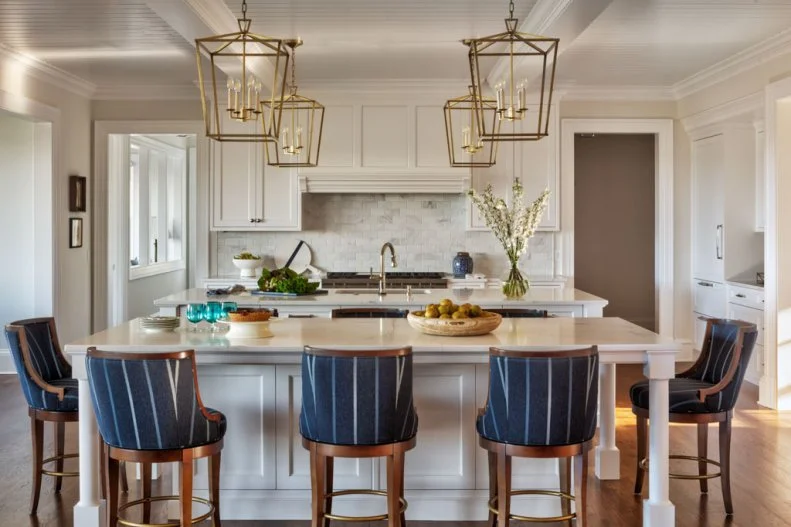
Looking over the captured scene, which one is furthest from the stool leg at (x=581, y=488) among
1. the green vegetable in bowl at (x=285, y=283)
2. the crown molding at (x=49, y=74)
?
the crown molding at (x=49, y=74)

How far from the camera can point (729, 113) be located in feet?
23.2

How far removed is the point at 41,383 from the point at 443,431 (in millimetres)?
1831

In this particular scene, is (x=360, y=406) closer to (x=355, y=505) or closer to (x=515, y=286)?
(x=355, y=505)

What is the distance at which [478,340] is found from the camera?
3406mm

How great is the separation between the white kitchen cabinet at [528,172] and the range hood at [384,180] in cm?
27

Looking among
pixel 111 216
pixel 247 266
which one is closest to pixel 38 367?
pixel 247 266

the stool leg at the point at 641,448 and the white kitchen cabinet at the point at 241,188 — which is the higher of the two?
the white kitchen cabinet at the point at 241,188

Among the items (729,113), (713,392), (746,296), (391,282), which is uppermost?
(729,113)

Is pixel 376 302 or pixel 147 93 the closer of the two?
pixel 376 302

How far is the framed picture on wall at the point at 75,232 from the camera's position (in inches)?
297

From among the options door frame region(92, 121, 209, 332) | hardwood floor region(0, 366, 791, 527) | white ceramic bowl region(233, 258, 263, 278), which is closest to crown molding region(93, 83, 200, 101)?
door frame region(92, 121, 209, 332)

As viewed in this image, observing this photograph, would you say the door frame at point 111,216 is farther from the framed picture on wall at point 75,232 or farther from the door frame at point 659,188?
the door frame at point 659,188

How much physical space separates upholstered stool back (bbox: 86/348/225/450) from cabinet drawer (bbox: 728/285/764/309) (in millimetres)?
5235

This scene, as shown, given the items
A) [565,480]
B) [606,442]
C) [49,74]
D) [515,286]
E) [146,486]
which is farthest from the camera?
[49,74]
